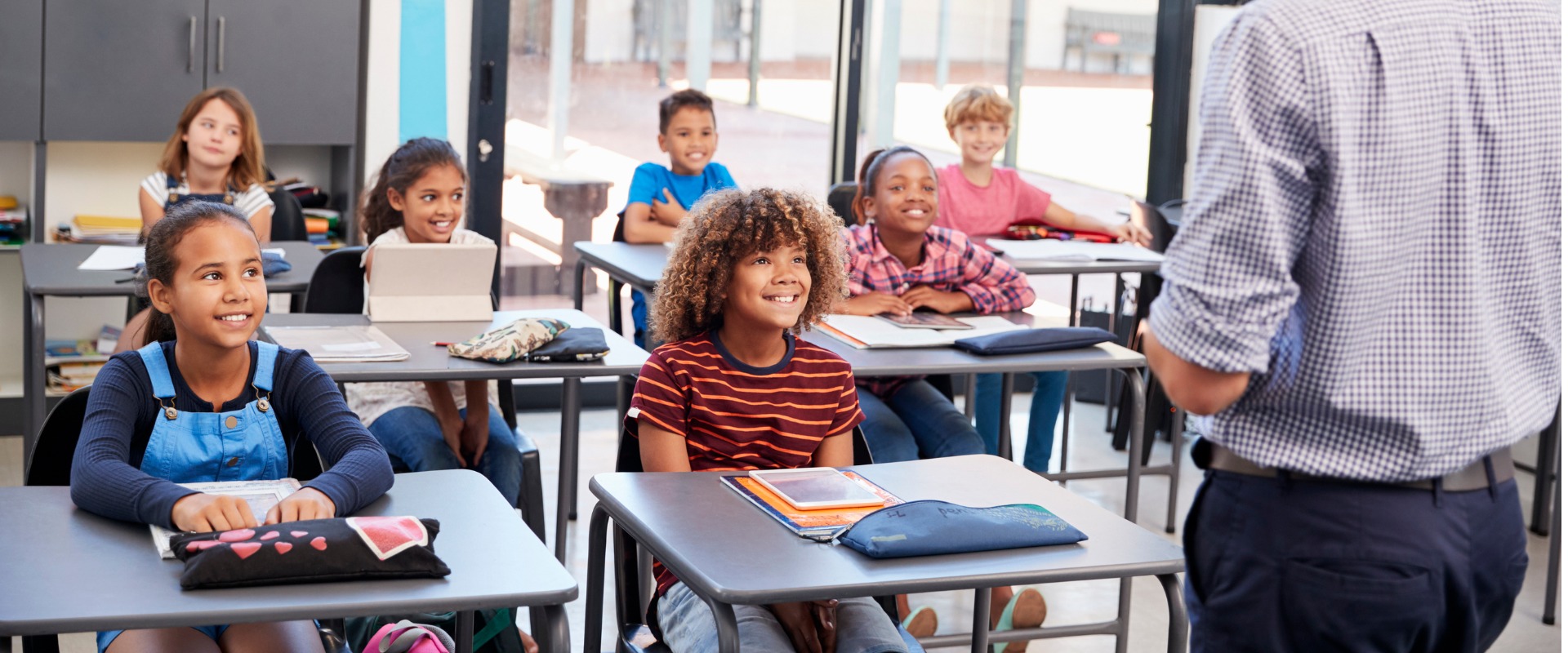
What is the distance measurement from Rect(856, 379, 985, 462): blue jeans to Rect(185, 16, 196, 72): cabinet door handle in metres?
2.45

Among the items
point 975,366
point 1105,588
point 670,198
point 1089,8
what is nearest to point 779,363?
point 975,366

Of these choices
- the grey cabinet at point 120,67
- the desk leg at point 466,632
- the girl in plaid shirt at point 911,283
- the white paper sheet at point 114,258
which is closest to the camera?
the desk leg at point 466,632

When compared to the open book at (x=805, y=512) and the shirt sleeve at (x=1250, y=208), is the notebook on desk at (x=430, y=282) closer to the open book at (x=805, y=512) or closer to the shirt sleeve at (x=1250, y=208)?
the open book at (x=805, y=512)

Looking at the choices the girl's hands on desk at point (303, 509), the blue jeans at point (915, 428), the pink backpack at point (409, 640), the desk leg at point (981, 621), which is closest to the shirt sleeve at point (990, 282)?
the blue jeans at point (915, 428)

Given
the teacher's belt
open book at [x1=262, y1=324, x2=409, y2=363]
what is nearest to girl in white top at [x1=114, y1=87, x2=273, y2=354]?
open book at [x1=262, y1=324, x2=409, y2=363]

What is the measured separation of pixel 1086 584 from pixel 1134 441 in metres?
0.69

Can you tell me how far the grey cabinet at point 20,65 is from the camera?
14.0ft

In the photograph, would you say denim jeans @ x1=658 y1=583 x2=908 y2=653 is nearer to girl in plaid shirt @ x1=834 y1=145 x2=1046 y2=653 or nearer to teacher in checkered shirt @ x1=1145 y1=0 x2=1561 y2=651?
teacher in checkered shirt @ x1=1145 y1=0 x2=1561 y2=651

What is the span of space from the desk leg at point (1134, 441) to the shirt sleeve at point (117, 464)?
1.97 metres

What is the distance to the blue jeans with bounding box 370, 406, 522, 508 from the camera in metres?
2.96

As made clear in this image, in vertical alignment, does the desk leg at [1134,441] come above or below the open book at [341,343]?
below

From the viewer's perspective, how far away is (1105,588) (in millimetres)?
3721

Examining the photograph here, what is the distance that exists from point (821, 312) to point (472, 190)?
8.94 ft

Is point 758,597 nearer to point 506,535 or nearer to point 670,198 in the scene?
point 506,535
